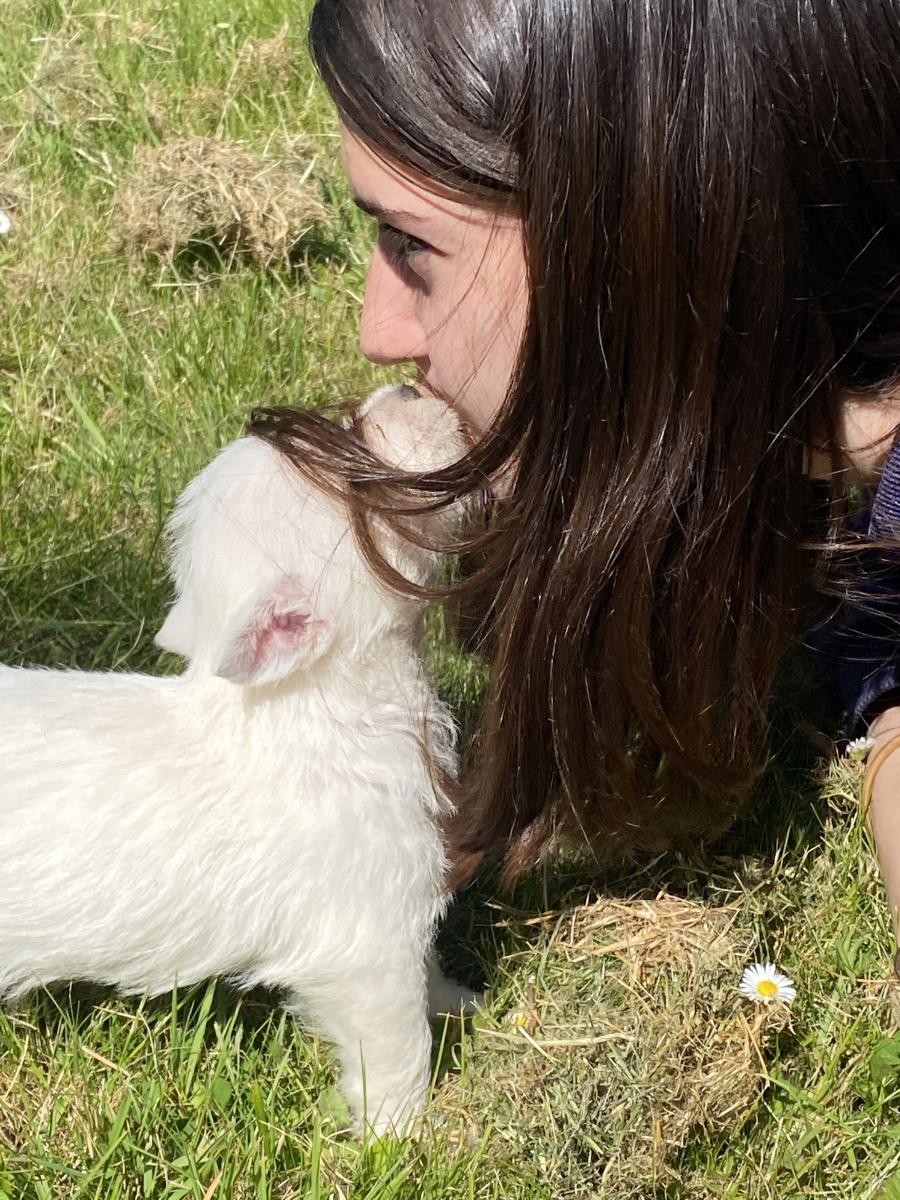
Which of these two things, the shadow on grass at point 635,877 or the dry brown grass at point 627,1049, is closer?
the dry brown grass at point 627,1049

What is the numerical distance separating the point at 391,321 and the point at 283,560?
0.51 meters

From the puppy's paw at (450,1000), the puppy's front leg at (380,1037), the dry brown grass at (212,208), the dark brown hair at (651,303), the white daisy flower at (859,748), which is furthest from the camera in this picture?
the dry brown grass at (212,208)

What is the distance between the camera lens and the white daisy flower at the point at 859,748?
2529mm

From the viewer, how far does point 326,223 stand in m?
3.78

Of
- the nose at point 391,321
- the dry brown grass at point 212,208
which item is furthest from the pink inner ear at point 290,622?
the dry brown grass at point 212,208

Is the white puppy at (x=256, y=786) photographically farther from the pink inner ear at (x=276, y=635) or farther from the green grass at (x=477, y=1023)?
the green grass at (x=477, y=1023)

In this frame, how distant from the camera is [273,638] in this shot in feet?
5.88

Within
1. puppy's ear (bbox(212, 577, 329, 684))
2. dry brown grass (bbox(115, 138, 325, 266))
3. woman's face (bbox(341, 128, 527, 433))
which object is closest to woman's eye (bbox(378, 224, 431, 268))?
woman's face (bbox(341, 128, 527, 433))

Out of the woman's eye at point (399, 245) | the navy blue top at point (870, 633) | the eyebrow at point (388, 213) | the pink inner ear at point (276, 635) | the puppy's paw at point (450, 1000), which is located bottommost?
the puppy's paw at point (450, 1000)

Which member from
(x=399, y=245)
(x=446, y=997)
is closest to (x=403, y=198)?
(x=399, y=245)

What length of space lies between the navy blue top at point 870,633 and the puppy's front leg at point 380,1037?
3.32 ft

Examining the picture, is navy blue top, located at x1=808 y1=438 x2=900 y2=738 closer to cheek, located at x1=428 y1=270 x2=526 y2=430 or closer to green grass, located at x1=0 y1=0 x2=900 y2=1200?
green grass, located at x1=0 y1=0 x2=900 y2=1200

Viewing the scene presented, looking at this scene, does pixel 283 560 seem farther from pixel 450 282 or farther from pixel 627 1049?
pixel 627 1049

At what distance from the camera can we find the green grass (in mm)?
1944
